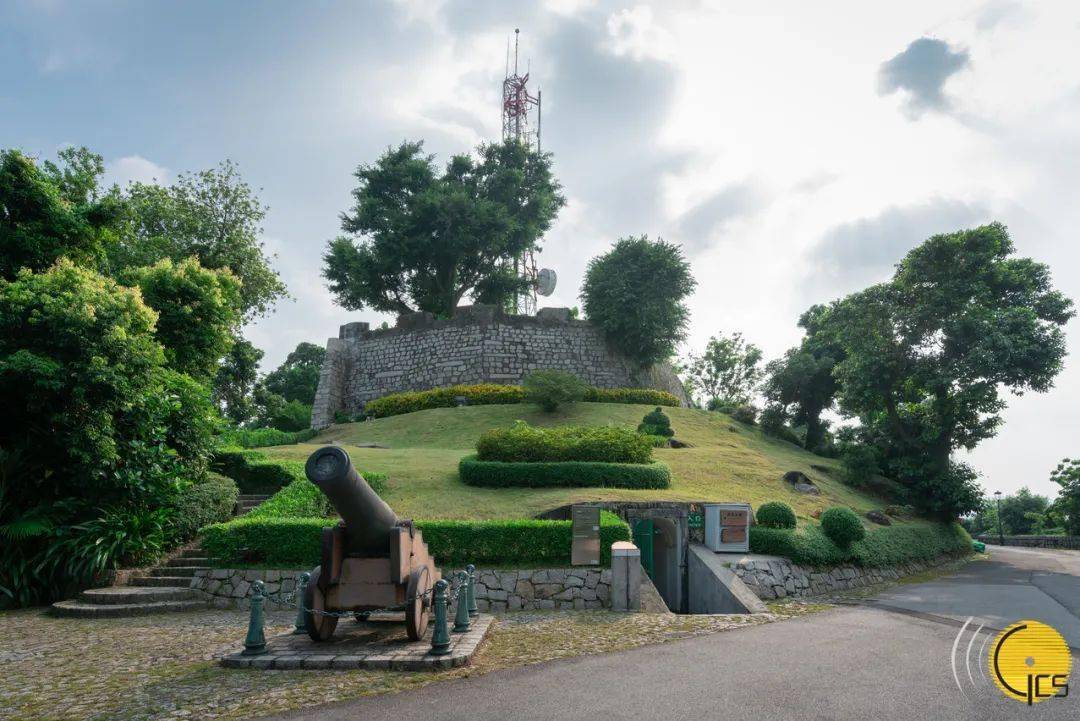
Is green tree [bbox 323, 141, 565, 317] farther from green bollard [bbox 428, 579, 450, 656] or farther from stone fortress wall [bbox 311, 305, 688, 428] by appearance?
green bollard [bbox 428, 579, 450, 656]

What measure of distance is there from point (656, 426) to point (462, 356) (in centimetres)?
1187

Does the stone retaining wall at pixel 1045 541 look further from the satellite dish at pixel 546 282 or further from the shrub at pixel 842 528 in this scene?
the satellite dish at pixel 546 282

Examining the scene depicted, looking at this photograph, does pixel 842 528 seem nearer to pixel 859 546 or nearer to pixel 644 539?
pixel 859 546

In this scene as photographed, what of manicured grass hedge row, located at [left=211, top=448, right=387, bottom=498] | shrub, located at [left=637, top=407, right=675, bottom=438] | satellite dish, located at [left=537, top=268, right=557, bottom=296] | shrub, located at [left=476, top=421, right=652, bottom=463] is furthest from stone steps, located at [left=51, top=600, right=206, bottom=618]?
satellite dish, located at [left=537, top=268, right=557, bottom=296]

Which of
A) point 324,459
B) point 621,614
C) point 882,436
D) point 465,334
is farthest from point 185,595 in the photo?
point 882,436

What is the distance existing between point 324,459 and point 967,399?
2511 cm

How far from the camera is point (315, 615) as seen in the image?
7.11m

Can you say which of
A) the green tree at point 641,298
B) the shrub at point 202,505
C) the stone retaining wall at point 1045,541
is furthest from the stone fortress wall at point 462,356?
the stone retaining wall at point 1045,541

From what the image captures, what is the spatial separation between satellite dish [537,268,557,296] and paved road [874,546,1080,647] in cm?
2820

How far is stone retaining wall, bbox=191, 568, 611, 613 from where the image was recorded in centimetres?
1074

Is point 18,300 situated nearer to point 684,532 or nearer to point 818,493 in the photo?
point 684,532

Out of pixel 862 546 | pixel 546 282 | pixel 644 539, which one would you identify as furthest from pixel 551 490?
pixel 546 282

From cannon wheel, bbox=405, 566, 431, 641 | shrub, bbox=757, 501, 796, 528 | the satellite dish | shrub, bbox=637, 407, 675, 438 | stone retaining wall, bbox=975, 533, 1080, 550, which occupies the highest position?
the satellite dish

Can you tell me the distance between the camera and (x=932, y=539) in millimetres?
20859
